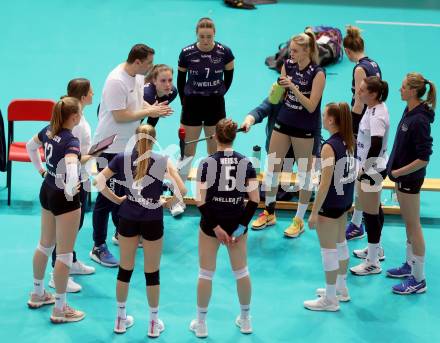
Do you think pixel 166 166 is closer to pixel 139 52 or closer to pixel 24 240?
pixel 139 52

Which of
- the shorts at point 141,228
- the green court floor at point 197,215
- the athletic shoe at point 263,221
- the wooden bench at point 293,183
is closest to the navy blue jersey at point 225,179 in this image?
the shorts at point 141,228

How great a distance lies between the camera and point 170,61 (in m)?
11.9

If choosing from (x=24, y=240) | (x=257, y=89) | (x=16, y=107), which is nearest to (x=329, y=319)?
(x=24, y=240)

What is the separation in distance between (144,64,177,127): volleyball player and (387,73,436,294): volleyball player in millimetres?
2284

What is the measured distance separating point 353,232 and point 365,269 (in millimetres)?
712

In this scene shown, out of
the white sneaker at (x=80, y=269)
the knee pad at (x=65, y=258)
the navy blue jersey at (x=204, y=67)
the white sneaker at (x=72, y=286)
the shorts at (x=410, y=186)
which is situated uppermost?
the navy blue jersey at (x=204, y=67)

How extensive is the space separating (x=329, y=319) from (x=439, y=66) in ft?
23.5

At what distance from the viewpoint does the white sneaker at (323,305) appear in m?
6.52

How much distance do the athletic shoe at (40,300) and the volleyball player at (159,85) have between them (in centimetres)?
216

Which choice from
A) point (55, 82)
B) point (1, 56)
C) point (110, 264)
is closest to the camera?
point (110, 264)

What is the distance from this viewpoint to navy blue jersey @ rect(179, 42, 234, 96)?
25.3 feet

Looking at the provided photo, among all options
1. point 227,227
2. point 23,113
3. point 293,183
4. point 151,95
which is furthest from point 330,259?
point 23,113

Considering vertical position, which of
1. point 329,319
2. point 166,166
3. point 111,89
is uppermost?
point 111,89

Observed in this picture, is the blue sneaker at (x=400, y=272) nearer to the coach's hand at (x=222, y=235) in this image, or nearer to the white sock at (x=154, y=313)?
the coach's hand at (x=222, y=235)
